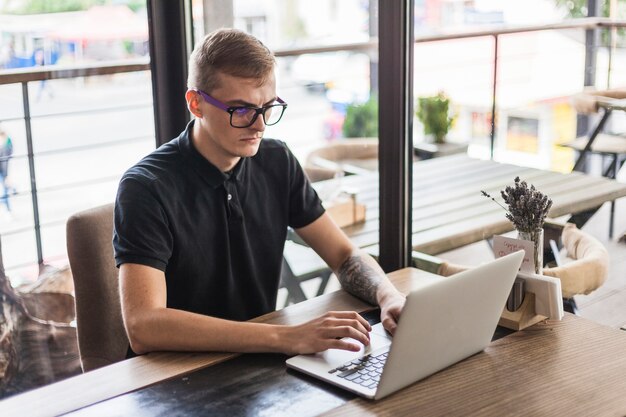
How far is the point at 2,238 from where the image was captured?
2.85 meters

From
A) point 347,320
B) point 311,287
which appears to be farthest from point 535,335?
point 311,287

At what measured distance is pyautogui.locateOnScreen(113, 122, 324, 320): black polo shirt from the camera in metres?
1.92

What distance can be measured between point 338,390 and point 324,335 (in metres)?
0.17

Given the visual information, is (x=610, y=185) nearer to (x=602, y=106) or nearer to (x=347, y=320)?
(x=602, y=106)

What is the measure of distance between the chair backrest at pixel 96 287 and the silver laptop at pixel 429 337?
0.73 m

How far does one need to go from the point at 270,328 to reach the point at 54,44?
166cm

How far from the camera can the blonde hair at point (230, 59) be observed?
194 cm

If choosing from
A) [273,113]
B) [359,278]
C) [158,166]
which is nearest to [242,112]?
[273,113]

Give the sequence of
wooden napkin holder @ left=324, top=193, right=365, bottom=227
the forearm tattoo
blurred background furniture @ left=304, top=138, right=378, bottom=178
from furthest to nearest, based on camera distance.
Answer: wooden napkin holder @ left=324, top=193, right=365, bottom=227, blurred background furniture @ left=304, top=138, right=378, bottom=178, the forearm tattoo

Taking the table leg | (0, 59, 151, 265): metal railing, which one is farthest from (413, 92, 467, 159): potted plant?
(0, 59, 151, 265): metal railing

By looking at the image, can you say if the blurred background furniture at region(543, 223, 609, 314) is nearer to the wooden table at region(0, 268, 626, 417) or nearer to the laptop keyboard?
the wooden table at region(0, 268, 626, 417)

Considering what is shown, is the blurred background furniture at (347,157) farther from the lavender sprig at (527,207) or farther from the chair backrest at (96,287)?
the chair backrest at (96,287)

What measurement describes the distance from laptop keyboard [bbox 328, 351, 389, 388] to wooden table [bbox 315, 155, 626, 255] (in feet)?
2.45

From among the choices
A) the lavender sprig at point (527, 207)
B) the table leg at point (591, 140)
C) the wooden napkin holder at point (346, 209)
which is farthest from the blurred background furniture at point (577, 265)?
the wooden napkin holder at point (346, 209)
